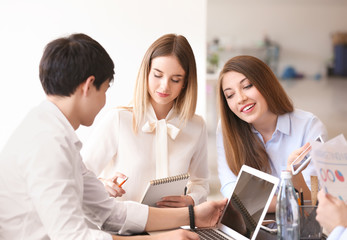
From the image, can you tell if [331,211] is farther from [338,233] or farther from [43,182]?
[43,182]

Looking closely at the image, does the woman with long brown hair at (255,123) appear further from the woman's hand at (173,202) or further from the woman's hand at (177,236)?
the woman's hand at (177,236)

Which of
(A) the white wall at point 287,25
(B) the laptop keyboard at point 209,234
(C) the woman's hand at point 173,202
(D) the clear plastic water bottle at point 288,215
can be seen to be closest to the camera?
(D) the clear plastic water bottle at point 288,215

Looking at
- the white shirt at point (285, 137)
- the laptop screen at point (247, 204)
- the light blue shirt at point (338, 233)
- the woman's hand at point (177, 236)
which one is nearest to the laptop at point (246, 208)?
the laptop screen at point (247, 204)

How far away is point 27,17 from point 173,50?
201 centimetres

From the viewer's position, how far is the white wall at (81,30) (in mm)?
3637

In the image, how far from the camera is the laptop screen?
4.94 ft

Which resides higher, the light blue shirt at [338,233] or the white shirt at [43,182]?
the white shirt at [43,182]

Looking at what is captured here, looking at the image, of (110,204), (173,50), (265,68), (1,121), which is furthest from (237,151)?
(1,121)

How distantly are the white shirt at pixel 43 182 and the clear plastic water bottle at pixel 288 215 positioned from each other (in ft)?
1.79

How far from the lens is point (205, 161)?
2273 mm

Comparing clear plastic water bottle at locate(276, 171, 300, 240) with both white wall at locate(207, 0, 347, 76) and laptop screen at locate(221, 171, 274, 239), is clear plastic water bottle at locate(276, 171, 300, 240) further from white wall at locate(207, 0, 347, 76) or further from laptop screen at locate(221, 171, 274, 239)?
white wall at locate(207, 0, 347, 76)

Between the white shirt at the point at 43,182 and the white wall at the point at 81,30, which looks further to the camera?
the white wall at the point at 81,30

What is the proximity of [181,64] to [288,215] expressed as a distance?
914 mm

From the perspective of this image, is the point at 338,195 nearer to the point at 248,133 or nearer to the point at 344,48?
the point at 248,133
